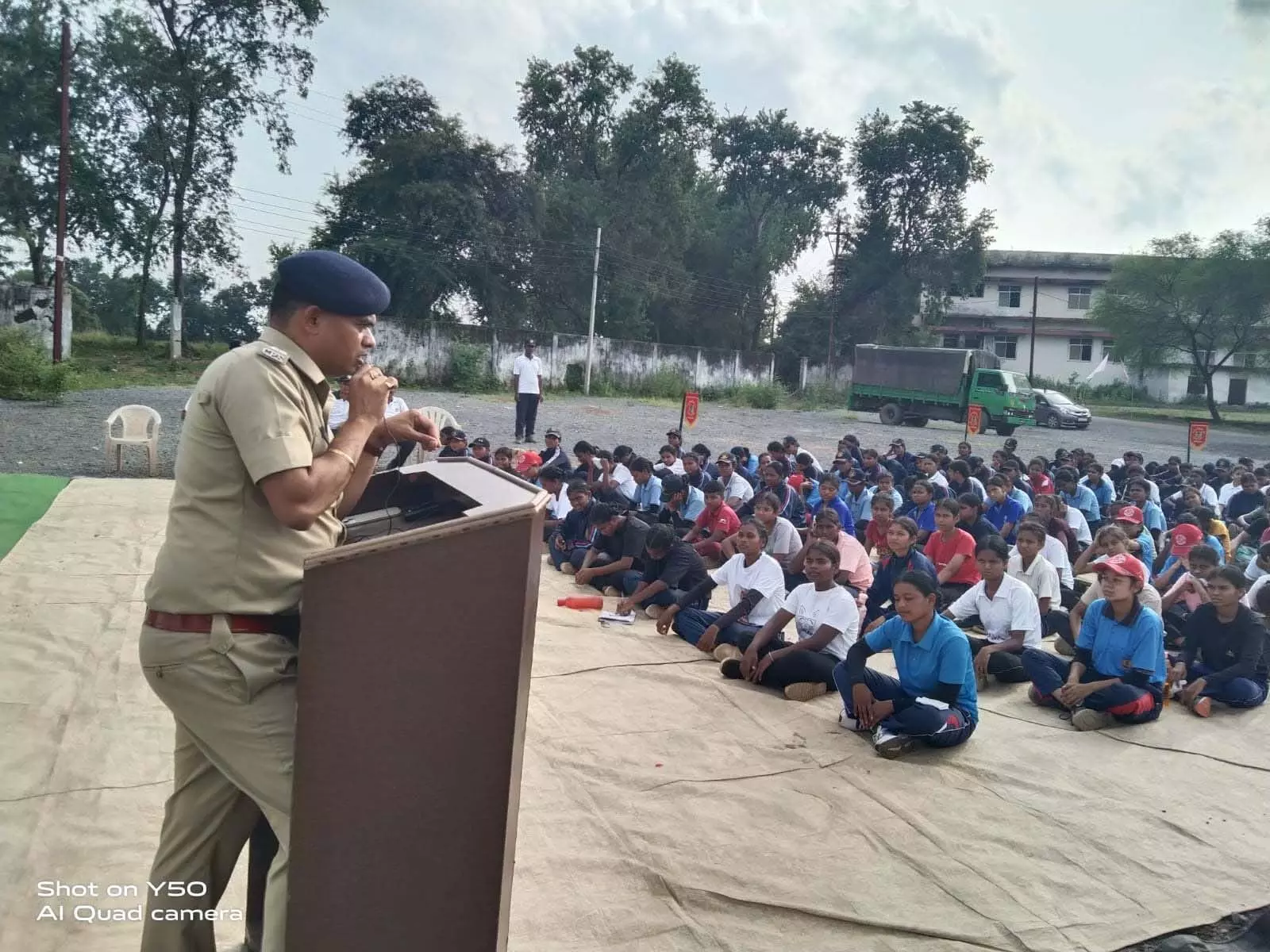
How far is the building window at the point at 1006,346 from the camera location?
39.5m

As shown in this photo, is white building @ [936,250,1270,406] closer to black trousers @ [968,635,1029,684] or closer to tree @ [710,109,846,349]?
tree @ [710,109,846,349]

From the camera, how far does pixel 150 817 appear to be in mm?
3246

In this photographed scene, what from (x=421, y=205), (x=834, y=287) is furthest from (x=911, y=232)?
(x=421, y=205)

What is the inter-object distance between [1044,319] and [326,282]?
41956mm

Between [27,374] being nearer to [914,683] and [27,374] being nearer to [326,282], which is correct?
[914,683]

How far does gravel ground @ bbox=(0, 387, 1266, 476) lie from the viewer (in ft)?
36.7

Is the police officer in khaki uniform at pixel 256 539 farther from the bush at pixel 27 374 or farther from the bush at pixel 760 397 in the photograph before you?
the bush at pixel 760 397

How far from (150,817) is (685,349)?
27847 millimetres

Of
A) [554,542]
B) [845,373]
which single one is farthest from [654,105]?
[554,542]

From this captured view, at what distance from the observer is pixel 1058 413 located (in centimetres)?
2759

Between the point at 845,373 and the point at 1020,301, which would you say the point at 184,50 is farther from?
the point at 1020,301

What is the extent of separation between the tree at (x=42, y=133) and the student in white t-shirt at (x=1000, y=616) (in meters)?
23.4

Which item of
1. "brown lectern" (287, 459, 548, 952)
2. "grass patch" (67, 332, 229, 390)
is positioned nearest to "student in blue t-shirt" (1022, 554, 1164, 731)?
"brown lectern" (287, 459, 548, 952)

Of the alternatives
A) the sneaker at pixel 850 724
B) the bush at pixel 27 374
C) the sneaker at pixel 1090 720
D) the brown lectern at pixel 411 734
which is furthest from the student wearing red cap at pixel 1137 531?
the bush at pixel 27 374
